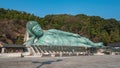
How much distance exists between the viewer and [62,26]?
279 feet

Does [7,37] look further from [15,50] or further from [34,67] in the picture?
[34,67]

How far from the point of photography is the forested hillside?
73.8m

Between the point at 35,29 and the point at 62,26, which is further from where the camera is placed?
the point at 62,26

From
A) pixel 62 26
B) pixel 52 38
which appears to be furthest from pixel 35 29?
pixel 62 26

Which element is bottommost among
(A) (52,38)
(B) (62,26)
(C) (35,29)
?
(A) (52,38)

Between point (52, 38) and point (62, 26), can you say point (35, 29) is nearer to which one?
point (52, 38)

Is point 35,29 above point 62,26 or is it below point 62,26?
below

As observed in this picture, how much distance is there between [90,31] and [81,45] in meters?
33.5

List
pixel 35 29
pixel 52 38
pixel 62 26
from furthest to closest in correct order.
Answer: pixel 62 26, pixel 35 29, pixel 52 38

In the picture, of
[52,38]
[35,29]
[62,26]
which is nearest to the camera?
[52,38]

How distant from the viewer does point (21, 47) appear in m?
43.4

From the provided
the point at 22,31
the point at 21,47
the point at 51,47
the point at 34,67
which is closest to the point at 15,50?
the point at 21,47

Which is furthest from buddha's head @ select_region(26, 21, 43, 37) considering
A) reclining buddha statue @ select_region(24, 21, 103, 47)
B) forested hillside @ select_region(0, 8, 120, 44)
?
forested hillside @ select_region(0, 8, 120, 44)

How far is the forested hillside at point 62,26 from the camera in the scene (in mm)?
73750
